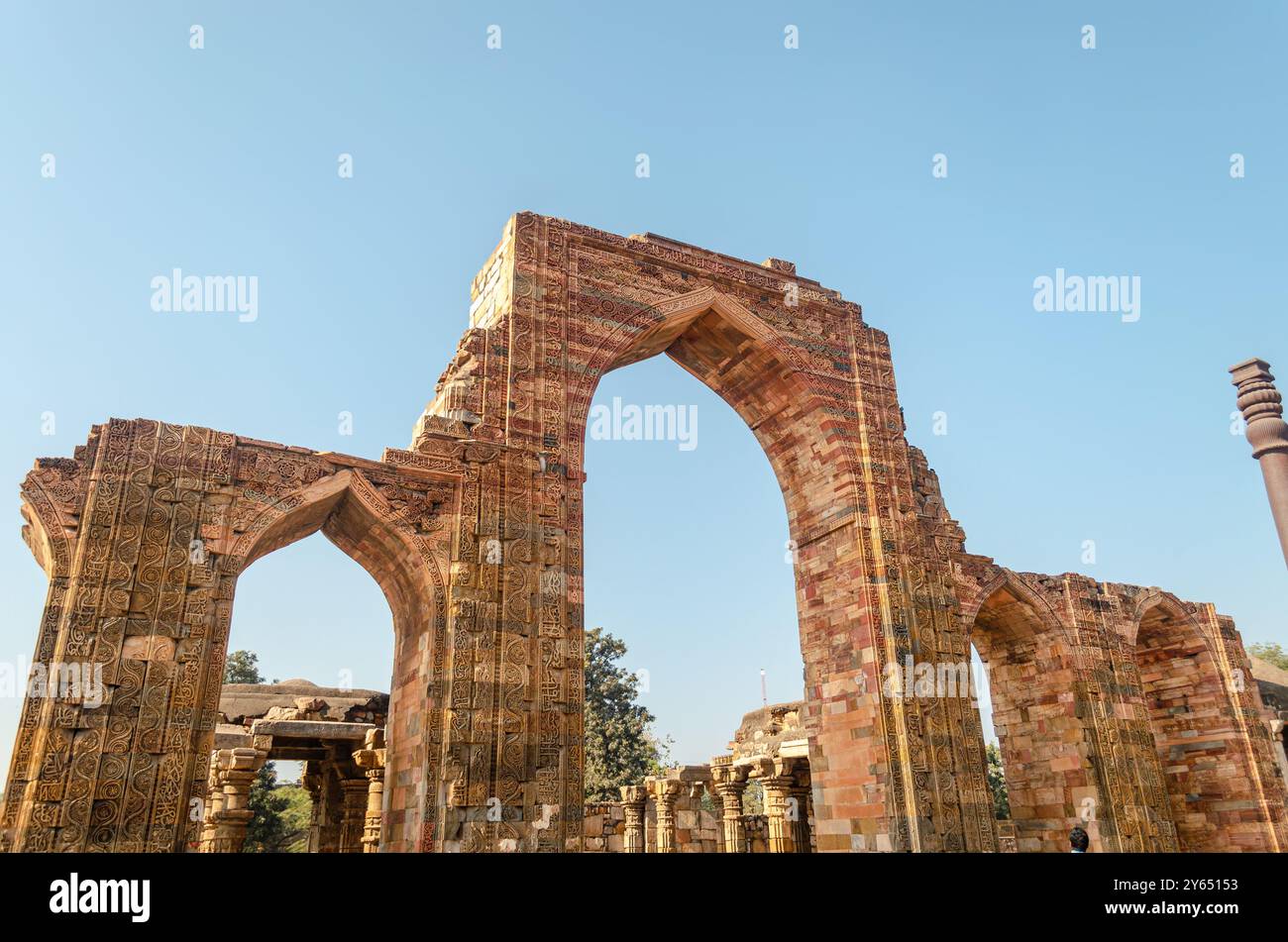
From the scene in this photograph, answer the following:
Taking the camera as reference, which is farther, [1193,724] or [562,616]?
[1193,724]

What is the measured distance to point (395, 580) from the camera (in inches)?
445

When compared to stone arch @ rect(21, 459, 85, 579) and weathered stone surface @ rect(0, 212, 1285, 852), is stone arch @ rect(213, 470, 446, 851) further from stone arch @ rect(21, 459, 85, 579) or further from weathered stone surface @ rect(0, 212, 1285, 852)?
stone arch @ rect(21, 459, 85, 579)

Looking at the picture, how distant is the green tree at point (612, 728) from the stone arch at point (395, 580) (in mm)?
23432

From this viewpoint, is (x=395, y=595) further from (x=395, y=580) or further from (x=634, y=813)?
(x=634, y=813)

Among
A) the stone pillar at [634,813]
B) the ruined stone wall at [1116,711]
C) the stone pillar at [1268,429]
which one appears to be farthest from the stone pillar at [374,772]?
the stone pillar at [1268,429]

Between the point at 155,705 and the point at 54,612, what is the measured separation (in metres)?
1.33

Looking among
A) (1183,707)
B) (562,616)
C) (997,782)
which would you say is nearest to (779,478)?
(562,616)

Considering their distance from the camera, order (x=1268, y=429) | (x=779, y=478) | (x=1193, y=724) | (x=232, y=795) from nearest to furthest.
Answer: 1. (x=1268, y=429)
2. (x=232, y=795)
3. (x=779, y=478)
4. (x=1193, y=724)

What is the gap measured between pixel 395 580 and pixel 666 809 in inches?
400

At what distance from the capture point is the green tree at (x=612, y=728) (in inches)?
1325

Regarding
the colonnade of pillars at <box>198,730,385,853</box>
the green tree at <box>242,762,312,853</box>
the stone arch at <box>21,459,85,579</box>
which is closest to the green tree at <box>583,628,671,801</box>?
the green tree at <box>242,762,312,853</box>

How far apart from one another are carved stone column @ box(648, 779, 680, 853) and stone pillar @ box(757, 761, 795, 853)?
225 cm

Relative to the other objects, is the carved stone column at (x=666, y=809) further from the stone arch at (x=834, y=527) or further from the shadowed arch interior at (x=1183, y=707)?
the shadowed arch interior at (x=1183, y=707)
